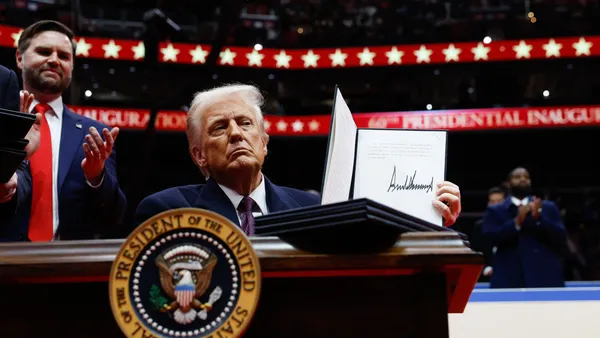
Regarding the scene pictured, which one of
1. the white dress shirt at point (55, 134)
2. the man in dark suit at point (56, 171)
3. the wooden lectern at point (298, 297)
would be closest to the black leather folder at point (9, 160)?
the wooden lectern at point (298, 297)

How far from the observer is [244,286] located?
0.84 m

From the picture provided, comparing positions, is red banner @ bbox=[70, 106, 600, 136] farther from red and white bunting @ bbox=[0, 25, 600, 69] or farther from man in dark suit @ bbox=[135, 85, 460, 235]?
man in dark suit @ bbox=[135, 85, 460, 235]

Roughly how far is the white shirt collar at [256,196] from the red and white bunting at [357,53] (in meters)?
8.82

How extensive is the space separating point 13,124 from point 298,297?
453 mm

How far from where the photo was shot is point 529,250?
432 centimetres

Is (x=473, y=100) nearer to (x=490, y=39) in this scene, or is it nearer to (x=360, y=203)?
(x=490, y=39)

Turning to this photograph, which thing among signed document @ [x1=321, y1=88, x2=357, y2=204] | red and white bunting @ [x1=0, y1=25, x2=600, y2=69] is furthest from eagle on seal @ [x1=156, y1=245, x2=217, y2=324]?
red and white bunting @ [x1=0, y1=25, x2=600, y2=69]

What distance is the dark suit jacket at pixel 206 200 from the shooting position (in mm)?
1480

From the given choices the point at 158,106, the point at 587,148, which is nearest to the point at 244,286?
the point at 158,106

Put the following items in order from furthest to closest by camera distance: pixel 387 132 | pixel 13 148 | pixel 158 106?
pixel 158 106, pixel 387 132, pixel 13 148

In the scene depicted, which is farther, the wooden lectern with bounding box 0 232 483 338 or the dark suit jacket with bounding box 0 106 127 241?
the dark suit jacket with bounding box 0 106 127 241

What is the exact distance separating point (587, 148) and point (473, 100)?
2.28 metres

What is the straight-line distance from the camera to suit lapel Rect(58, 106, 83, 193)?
7.10ft

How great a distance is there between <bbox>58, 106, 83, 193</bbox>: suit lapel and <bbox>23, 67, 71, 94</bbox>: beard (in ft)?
0.29
